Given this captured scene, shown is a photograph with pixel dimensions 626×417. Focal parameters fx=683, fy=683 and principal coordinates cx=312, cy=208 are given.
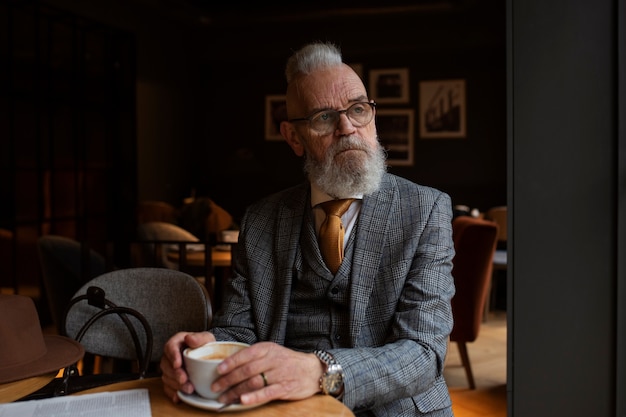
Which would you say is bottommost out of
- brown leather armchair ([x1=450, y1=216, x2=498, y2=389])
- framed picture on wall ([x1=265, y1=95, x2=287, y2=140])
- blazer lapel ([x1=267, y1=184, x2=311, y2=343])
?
brown leather armchair ([x1=450, y1=216, x2=498, y2=389])

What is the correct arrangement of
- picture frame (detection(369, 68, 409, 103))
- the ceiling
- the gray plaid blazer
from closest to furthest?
the gray plaid blazer < the ceiling < picture frame (detection(369, 68, 409, 103))

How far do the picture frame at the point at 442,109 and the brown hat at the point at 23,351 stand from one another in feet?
21.2

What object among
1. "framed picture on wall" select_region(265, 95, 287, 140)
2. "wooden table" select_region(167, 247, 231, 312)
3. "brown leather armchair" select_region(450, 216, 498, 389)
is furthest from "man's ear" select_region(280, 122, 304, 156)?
"framed picture on wall" select_region(265, 95, 287, 140)

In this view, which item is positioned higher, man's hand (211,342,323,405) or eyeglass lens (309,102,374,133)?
eyeglass lens (309,102,374,133)

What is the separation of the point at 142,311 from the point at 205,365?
1052 mm

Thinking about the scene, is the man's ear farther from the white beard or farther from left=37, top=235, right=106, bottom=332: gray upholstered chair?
left=37, top=235, right=106, bottom=332: gray upholstered chair

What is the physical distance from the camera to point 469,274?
12.0 feet

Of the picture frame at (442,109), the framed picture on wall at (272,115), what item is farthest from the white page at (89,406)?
the framed picture on wall at (272,115)

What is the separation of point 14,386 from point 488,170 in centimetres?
658

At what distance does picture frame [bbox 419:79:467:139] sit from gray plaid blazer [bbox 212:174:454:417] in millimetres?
6034

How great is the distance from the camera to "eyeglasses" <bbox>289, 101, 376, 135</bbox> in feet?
5.02

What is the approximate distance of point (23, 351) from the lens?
4.42ft
